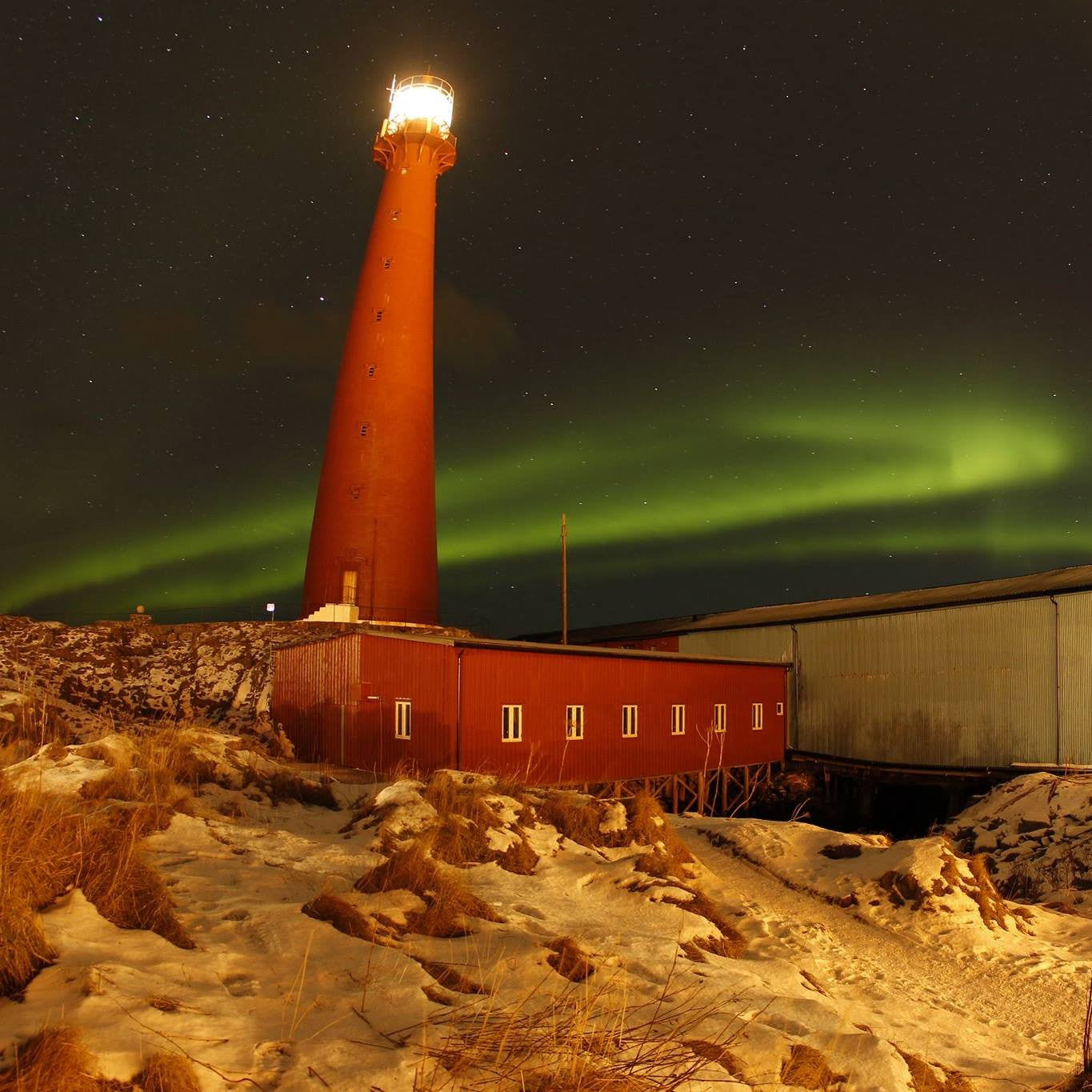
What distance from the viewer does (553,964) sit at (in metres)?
5.89

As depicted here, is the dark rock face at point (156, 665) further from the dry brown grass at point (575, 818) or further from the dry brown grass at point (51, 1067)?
the dry brown grass at point (51, 1067)

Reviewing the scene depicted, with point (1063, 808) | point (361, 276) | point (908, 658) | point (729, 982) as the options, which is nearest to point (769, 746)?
point (908, 658)

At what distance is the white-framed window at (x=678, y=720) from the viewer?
30000 millimetres

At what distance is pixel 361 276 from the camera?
37719 mm

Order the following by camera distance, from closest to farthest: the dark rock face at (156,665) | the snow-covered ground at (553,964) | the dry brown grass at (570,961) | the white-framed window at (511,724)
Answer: the snow-covered ground at (553,964) < the dry brown grass at (570,961) < the white-framed window at (511,724) < the dark rock face at (156,665)

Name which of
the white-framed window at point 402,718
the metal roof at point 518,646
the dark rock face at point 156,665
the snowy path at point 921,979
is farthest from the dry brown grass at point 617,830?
the dark rock face at point 156,665

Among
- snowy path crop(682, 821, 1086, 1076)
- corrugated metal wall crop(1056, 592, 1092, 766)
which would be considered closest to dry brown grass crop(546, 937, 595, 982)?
snowy path crop(682, 821, 1086, 1076)

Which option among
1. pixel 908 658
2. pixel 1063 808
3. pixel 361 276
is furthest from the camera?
pixel 361 276

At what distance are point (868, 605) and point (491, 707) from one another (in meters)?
18.1

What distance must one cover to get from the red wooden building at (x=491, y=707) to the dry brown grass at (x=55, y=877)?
14.2m

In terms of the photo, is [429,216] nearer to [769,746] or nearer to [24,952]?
[769,746]

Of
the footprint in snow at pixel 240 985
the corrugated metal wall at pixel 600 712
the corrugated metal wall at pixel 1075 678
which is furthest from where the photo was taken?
the corrugated metal wall at pixel 1075 678

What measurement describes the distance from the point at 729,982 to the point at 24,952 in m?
4.52

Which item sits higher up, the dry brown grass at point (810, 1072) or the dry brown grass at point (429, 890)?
the dry brown grass at point (429, 890)
